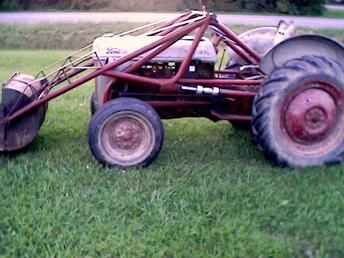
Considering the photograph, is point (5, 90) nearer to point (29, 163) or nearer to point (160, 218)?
point (29, 163)

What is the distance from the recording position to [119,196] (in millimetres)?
4898

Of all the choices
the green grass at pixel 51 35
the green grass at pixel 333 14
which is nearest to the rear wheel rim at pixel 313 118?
the green grass at pixel 51 35

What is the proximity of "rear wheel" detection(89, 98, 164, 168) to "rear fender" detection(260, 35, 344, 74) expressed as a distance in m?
1.08

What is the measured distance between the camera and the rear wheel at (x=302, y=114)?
5.48 m

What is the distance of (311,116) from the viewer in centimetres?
561

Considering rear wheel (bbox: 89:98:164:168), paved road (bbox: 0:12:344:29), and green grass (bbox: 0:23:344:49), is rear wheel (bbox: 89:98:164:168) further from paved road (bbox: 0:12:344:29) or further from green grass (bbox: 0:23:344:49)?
paved road (bbox: 0:12:344:29)

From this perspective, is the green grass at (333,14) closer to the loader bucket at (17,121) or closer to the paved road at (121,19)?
the paved road at (121,19)

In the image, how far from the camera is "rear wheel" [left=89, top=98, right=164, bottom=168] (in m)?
5.45

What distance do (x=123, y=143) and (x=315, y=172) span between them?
1548 mm

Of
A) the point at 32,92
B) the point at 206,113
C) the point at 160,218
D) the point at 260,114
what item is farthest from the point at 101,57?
the point at 160,218

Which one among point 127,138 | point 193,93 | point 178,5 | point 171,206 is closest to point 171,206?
point 171,206

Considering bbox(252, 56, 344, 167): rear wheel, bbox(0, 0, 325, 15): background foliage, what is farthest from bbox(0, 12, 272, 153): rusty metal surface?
bbox(0, 0, 325, 15): background foliage

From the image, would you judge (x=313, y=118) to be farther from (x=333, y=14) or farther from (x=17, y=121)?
(x=333, y=14)

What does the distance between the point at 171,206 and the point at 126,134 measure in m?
0.99
